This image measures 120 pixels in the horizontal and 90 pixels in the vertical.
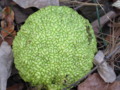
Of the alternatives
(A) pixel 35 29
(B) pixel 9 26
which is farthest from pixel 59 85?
(B) pixel 9 26

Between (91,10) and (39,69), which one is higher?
(91,10)

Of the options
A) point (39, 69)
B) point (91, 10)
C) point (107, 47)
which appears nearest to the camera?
point (39, 69)

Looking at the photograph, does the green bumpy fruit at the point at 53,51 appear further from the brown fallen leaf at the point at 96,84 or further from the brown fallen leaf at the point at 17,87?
the brown fallen leaf at the point at 17,87

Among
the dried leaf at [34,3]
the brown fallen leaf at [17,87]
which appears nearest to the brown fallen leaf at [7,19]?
the dried leaf at [34,3]

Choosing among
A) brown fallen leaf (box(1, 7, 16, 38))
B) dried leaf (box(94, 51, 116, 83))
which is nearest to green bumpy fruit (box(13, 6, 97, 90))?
dried leaf (box(94, 51, 116, 83))

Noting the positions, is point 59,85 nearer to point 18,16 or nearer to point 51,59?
point 51,59

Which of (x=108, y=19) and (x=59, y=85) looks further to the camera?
(x=108, y=19)
